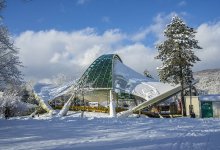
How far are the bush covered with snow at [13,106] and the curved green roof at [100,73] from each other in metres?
10.8

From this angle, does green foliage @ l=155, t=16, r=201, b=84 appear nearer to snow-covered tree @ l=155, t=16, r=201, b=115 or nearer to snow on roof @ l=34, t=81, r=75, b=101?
snow-covered tree @ l=155, t=16, r=201, b=115

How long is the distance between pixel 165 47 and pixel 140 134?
120ft

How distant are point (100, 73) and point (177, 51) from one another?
917 inches

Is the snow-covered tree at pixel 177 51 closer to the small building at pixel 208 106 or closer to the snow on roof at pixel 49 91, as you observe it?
the small building at pixel 208 106

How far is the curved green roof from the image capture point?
222ft

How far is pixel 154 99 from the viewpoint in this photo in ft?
180

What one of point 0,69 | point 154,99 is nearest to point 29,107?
point 154,99

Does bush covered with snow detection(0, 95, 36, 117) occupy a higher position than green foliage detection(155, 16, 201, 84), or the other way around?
green foliage detection(155, 16, 201, 84)

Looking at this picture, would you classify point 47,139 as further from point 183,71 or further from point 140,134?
point 183,71

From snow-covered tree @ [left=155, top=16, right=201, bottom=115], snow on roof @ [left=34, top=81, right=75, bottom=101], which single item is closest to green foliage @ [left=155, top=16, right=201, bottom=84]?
snow-covered tree @ [left=155, top=16, right=201, bottom=115]

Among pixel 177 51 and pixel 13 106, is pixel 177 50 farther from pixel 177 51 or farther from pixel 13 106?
pixel 13 106

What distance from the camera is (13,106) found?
60438 millimetres

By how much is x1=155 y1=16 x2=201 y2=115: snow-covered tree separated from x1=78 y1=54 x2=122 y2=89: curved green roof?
1713 centimetres

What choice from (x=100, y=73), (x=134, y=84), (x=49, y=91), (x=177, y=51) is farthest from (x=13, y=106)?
(x=177, y=51)
